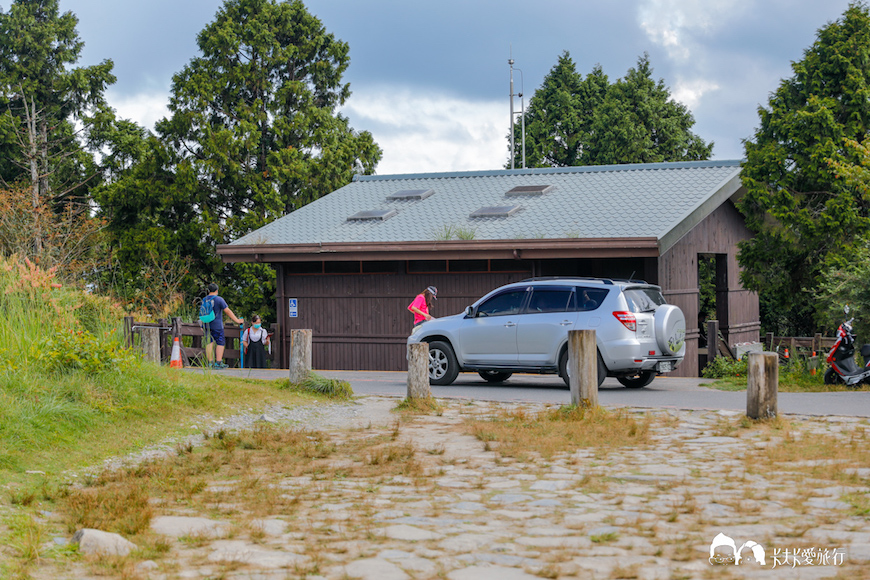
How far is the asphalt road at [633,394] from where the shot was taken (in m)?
12.2

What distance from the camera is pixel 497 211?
74.8 ft

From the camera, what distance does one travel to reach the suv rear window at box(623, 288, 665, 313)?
48.0 feet

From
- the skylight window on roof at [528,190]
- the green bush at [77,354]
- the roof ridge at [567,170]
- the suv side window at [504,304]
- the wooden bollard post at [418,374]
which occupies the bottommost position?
the wooden bollard post at [418,374]

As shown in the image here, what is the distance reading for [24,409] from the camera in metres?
8.80

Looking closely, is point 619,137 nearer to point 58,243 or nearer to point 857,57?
point 857,57

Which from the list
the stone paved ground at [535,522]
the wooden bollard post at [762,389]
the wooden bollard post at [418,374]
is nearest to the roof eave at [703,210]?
the wooden bollard post at [418,374]

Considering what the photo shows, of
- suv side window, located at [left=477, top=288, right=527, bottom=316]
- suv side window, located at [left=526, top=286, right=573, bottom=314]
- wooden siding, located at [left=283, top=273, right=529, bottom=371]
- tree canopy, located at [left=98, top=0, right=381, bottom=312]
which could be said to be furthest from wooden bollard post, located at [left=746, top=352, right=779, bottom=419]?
tree canopy, located at [left=98, top=0, right=381, bottom=312]

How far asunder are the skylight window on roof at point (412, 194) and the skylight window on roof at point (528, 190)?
7.79ft

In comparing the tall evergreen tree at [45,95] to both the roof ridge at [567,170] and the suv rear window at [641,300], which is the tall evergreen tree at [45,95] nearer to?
the roof ridge at [567,170]

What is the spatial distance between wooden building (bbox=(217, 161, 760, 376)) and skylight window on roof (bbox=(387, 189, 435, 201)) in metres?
0.08

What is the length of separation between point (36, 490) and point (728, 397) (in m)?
9.77

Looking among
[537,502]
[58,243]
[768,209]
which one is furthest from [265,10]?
[537,502]

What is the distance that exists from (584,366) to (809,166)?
37.7 ft

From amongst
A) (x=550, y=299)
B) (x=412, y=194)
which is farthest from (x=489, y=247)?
(x=412, y=194)
